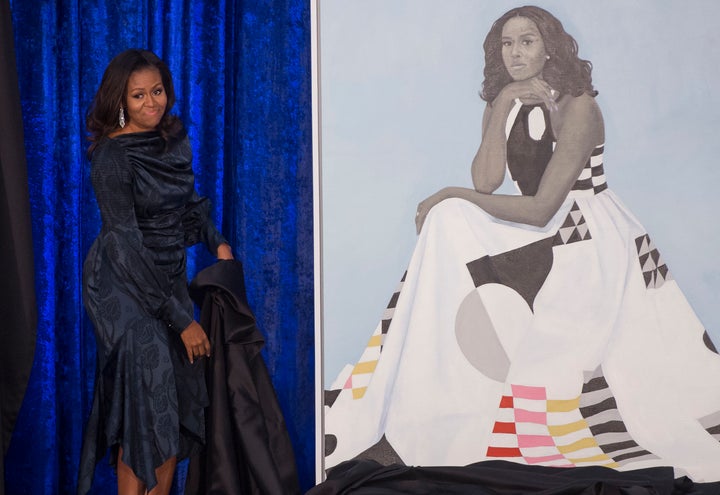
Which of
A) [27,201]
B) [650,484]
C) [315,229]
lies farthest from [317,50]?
[650,484]

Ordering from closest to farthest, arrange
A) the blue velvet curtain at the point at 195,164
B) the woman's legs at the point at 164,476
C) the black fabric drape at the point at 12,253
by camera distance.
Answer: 1. the woman's legs at the point at 164,476
2. the black fabric drape at the point at 12,253
3. the blue velvet curtain at the point at 195,164

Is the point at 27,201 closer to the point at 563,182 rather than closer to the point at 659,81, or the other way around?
the point at 563,182

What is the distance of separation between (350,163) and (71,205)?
986 mm

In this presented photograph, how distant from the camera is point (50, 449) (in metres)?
2.60

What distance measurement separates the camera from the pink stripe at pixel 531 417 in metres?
2.47

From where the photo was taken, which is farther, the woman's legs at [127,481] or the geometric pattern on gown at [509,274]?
the geometric pattern on gown at [509,274]

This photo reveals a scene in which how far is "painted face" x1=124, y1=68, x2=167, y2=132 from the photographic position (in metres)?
2.14

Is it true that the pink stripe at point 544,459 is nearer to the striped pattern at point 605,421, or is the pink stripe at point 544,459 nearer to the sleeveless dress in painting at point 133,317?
the striped pattern at point 605,421

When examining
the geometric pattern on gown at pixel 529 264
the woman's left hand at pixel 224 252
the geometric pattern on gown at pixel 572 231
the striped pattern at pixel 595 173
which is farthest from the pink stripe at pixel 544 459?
the woman's left hand at pixel 224 252

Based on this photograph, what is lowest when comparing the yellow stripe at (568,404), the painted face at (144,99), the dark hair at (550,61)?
the yellow stripe at (568,404)

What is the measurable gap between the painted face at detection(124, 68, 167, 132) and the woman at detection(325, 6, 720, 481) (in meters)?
0.92

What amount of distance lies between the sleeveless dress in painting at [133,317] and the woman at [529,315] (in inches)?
26.0

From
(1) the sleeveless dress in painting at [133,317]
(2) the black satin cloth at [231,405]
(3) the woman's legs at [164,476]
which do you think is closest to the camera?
(1) the sleeveless dress in painting at [133,317]

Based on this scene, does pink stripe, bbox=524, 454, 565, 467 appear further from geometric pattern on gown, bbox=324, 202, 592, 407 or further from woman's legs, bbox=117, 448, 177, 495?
woman's legs, bbox=117, 448, 177, 495
